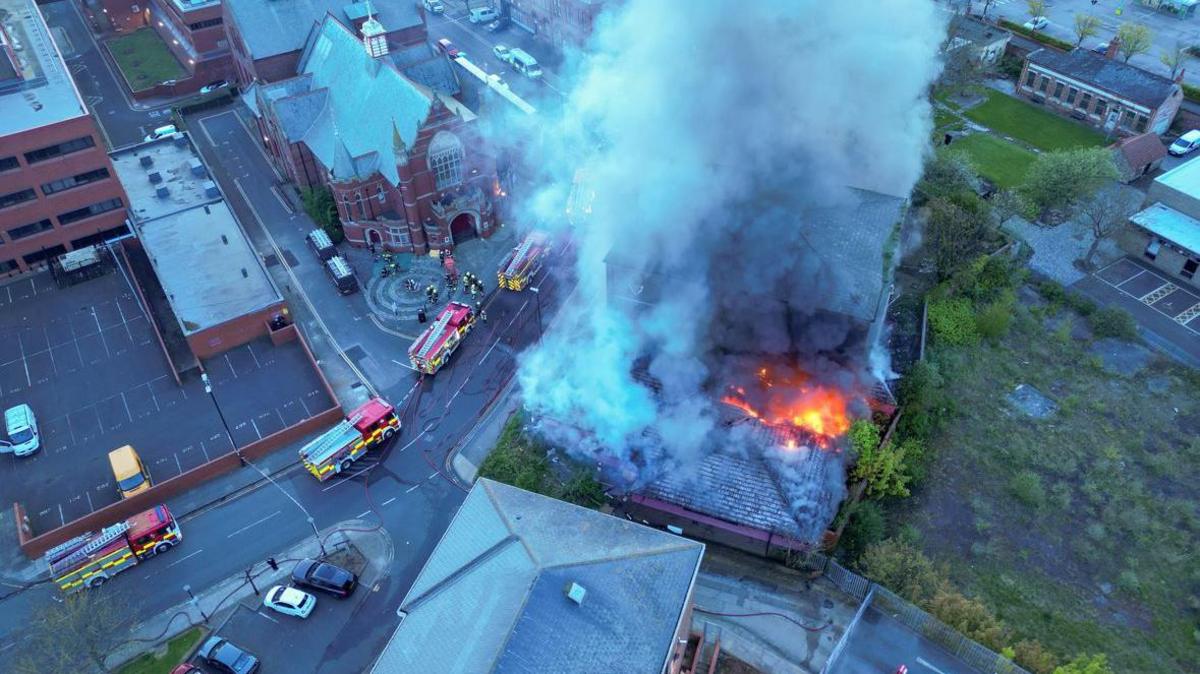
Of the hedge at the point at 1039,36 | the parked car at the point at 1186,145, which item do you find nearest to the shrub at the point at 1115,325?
the parked car at the point at 1186,145

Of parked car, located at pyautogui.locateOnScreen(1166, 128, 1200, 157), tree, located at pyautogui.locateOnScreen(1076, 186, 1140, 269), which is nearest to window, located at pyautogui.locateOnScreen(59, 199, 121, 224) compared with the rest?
tree, located at pyautogui.locateOnScreen(1076, 186, 1140, 269)

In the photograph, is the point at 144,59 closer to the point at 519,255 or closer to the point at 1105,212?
the point at 519,255

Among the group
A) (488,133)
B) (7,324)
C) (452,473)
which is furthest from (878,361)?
(7,324)

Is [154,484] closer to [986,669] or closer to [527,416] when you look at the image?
[527,416]

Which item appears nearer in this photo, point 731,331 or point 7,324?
point 731,331

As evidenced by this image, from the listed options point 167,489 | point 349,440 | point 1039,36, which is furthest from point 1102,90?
point 167,489

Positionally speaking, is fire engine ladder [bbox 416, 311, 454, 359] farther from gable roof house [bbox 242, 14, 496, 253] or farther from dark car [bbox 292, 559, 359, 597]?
dark car [bbox 292, 559, 359, 597]
